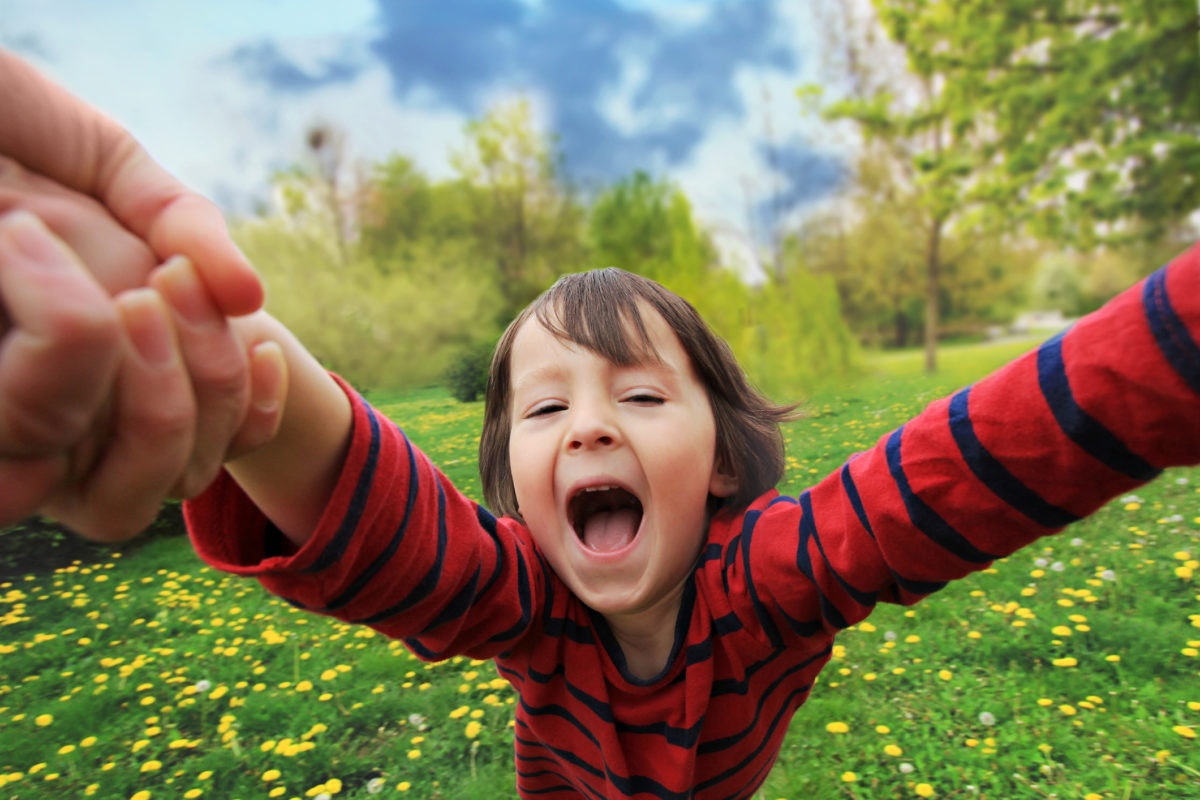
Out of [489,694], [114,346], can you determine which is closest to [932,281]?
[489,694]

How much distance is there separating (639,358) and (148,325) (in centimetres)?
54

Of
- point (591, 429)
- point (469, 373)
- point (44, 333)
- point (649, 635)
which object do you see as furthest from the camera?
point (469, 373)

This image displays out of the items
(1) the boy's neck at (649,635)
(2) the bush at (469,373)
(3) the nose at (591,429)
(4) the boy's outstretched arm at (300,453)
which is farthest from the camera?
(2) the bush at (469,373)

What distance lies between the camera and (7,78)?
1.14ft

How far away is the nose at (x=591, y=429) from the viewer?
75cm

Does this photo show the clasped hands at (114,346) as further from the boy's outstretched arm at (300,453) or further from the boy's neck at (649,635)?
the boy's neck at (649,635)

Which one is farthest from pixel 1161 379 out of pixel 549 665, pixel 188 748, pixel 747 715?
pixel 188 748

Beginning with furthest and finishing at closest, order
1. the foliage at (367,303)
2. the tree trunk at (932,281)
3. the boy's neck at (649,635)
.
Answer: the tree trunk at (932,281), the foliage at (367,303), the boy's neck at (649,635)

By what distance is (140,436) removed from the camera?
0.37m

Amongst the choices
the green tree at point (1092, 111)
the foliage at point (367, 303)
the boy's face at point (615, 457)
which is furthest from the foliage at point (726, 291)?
the boy's face at point (615, 457)

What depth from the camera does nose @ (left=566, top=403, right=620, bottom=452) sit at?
75 centimetres

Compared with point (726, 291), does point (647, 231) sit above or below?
above

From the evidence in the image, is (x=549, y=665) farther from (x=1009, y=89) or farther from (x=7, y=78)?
(x=1009, y=89)

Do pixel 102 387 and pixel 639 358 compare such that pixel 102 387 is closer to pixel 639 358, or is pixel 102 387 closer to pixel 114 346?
pixel 114 346
